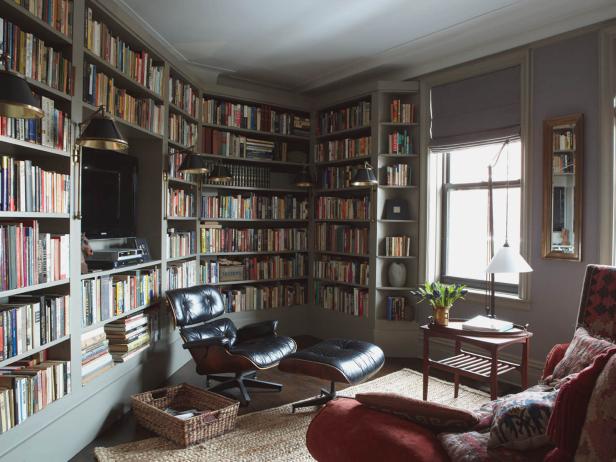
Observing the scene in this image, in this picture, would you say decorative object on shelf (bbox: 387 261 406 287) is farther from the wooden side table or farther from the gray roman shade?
the gray roman shade

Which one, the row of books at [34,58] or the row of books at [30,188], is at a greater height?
the row of books at [34,58]

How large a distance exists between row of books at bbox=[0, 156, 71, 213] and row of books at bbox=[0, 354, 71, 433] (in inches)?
31.2

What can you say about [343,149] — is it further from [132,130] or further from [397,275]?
[132,130]

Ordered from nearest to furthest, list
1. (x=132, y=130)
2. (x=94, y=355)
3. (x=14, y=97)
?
(x=14, y=97) → (x=94, y=355) → (x=132, y=130)

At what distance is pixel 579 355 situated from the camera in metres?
2.10

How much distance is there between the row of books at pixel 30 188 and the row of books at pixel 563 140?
3353 mm

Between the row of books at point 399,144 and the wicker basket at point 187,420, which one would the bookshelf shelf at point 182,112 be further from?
the wicker basket at point 187,420

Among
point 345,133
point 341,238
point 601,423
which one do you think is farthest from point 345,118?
point 601,423

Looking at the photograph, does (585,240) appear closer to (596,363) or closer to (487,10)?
(487,10)

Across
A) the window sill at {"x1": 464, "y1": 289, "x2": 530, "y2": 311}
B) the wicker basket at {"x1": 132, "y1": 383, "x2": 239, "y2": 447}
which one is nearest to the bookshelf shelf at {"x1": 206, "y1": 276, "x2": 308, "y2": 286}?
the wicker basket at {"x1": 132, "y1": 383, "x2": 239, "y2": 447}

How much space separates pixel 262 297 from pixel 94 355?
88.1 inches

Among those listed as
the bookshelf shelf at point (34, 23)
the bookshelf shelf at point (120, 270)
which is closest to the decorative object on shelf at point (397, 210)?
the bookshelf shelf at point (120, 270)

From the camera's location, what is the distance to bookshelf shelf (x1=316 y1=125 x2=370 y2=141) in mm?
4656

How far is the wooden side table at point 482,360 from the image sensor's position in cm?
283
